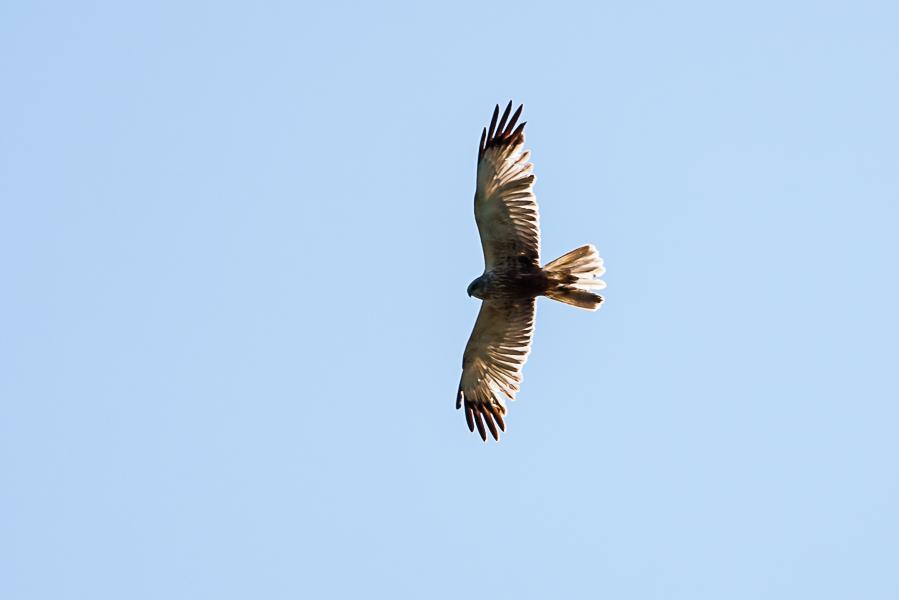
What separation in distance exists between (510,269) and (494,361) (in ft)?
3.95

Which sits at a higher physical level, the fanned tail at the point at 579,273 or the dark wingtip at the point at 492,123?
the dark wingtip at the point at 492,123

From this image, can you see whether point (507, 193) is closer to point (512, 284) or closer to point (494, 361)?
point (512, 284)

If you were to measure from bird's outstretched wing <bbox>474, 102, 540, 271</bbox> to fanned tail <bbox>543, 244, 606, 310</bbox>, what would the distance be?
0.23 m

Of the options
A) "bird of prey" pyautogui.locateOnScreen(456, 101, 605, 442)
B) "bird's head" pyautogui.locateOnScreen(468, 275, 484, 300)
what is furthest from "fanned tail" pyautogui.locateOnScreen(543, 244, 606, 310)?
"bird's head" pyautogui.locateOnScreen(468, 275, 484, 300)

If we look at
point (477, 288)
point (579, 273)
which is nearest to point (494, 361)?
point (477, 288)

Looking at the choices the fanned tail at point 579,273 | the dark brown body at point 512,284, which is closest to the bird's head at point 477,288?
the dark brown body at point 512,284

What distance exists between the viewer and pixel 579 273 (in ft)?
52.0

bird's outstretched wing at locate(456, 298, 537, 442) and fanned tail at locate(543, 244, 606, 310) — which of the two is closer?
fanned tail at locate(543, 244, 606, 310)

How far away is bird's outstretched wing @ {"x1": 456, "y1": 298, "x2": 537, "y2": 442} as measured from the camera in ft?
53.6

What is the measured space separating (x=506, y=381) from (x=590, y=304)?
142cm

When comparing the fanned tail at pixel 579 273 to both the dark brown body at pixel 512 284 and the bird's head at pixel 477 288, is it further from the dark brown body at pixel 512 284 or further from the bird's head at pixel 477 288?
the bird's head at pixel 477 288

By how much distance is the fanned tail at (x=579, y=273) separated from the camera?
15.8 metres

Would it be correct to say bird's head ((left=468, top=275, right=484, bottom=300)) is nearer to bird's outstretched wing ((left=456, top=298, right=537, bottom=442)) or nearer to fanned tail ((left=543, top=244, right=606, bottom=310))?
bird's outstretched wing ((left=456, top=298, right=537, bottom=442))

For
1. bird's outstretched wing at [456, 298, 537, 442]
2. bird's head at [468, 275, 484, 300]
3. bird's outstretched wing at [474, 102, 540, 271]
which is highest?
bird's outstretched wing at [474, 102, 540, 271]
